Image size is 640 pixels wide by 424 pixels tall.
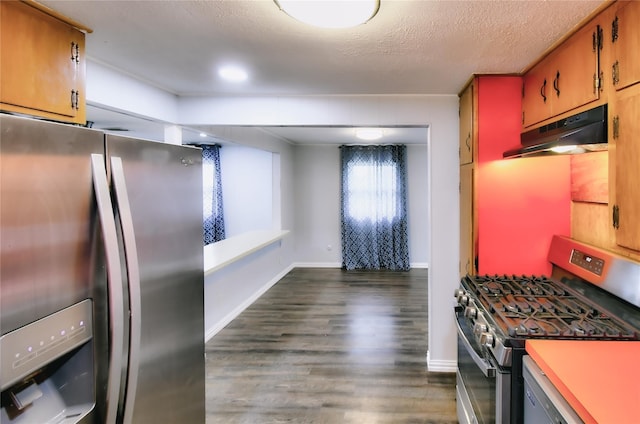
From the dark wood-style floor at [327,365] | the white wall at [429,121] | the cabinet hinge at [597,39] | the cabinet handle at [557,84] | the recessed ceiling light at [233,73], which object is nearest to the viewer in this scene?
the cabinet hinge at [597,39]

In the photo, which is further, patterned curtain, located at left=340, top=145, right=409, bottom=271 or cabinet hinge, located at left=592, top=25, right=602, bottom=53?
Result: patterned curtain, located at left=340, top=145, right=409, bottom=271

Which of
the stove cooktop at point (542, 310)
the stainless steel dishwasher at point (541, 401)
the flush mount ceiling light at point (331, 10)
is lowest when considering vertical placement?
the stainless steel dishwasher at point (541, 401)

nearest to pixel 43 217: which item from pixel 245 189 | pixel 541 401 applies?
pixel 541 401

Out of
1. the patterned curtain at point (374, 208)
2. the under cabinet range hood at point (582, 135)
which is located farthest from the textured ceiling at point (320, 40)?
the patterned curtain at point (374, 208)

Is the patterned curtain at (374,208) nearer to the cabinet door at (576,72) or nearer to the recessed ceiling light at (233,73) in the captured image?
the recessed ceiling light at (233,73)

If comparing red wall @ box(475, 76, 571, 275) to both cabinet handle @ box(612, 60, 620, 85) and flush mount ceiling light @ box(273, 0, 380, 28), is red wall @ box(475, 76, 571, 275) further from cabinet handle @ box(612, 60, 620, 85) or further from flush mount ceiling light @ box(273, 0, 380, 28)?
flush mount ceiling light @ box(273, 0, 380, 28)

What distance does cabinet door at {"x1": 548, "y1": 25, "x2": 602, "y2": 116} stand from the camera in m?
1.65


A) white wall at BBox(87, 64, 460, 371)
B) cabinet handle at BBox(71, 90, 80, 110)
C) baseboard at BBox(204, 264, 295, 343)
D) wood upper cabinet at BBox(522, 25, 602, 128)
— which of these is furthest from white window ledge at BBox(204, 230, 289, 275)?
wood upper cabinet at BBox(522, 25, 602, 128)

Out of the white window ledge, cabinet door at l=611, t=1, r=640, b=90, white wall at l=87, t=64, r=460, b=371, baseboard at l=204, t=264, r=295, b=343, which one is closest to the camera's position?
cabinet door at l=611, t=1, r=640, b=90

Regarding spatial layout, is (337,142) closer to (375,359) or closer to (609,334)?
(375,359)

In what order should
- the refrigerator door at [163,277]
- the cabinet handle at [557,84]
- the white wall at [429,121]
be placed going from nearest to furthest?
the refrigerator door at [163,277]
the cabinet handle at [557,84]
the white wall at [429,121]

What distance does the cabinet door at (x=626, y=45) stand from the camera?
138 cm

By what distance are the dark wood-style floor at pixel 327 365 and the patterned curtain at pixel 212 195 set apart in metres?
2.11

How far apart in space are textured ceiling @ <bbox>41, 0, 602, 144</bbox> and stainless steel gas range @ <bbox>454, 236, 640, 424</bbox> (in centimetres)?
119
